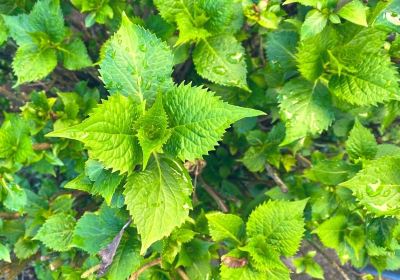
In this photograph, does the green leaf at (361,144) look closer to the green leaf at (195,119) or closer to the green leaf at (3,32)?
the green leaf at (195,119)

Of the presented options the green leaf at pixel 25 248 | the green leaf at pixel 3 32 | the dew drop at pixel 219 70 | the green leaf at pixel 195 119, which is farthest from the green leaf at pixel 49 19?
the green leaf at pixel 25 248

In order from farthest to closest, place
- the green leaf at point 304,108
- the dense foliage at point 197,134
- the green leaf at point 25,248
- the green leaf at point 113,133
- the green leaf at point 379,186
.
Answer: the green leaf at point 25,248 < the green leaf at point 304,108 < the green leaf at point 379,186 < the dense foliage at point 197,134 < the green leaf at point 113,133

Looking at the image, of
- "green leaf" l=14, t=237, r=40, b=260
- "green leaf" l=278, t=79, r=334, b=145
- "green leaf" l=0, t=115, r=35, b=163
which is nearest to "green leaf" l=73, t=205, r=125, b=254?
"green leaf" l=0, t=115, r=35, b=163

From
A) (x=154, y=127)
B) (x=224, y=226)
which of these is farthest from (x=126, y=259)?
(x=154, y=127)

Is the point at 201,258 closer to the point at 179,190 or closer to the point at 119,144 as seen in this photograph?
the point at 179,190

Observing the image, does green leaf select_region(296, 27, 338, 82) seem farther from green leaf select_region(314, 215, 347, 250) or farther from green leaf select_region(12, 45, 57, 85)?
green leaf select_region(12, 45, 57, 85)

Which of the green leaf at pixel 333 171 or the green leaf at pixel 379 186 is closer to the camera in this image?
the green leaf at pixel 379 186

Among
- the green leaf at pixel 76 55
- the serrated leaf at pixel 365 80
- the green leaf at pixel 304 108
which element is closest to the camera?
the serrated leaf at pixel 365 80
